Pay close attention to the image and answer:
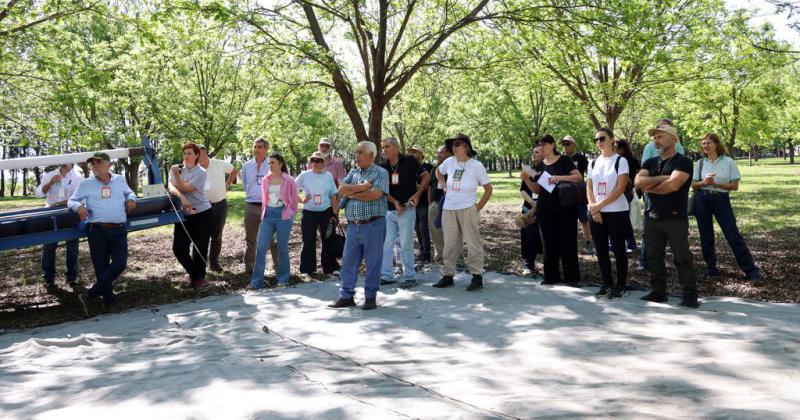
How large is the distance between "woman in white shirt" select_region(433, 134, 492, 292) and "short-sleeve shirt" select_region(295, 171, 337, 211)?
7.18 ft

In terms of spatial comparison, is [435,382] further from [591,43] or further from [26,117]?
[26,117]

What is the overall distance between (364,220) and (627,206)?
3.01m

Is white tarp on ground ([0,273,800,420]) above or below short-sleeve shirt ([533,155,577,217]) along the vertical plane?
below

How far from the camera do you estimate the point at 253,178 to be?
914 cm

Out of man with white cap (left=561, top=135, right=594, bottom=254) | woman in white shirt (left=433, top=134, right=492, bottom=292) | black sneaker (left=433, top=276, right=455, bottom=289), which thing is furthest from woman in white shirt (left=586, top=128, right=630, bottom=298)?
black sneaker (left=433, top=276, right=455, bottom=289)

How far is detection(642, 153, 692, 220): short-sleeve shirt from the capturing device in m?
6.10

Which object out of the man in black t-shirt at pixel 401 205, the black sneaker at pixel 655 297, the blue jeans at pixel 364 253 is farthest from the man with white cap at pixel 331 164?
the black sneaker at pixel 655 297

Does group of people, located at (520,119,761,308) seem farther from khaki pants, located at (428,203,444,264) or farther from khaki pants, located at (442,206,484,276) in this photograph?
khaki pants, located at (428,203,444,264)

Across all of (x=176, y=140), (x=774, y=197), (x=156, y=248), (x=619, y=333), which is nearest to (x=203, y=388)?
(x=619, y=333)

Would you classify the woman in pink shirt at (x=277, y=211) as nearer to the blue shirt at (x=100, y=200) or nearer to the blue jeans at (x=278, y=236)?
the blue jeans at (x=278, y=236)

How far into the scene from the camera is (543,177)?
24.5 feet

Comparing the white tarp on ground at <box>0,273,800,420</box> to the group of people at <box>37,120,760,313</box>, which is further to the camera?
the group of people at <box>37,120,760,313</box>

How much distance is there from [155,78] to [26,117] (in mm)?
7489

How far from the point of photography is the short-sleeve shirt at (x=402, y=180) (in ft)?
26.6
